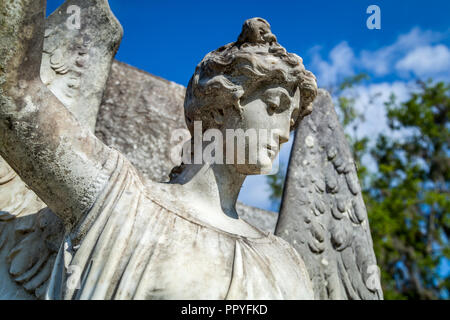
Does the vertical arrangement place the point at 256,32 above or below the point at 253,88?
above

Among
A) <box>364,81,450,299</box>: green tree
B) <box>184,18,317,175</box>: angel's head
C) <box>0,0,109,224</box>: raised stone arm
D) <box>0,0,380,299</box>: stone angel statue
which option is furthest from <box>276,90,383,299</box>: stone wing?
<box>364,81,450,299</box>: green tree

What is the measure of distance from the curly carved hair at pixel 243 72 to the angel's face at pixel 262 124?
0.04 meters

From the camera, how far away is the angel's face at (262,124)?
2.15m

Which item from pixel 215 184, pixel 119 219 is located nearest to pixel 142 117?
pixel 215 184

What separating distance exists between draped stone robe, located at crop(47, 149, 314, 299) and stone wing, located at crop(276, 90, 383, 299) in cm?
91

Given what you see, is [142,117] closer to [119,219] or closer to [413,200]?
[119,219]

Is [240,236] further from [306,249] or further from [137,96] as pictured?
[137,96]

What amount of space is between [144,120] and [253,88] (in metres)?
1.99

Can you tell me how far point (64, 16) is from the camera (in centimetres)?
290

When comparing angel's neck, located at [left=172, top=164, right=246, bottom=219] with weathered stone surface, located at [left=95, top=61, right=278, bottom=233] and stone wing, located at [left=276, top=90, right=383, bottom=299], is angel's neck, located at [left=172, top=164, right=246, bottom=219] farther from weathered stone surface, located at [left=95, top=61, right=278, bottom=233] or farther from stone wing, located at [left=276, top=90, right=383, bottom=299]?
weathered stone surface, located at [left=95, top=61, right=278, bottom=233]

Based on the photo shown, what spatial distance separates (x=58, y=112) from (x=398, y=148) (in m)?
14.0

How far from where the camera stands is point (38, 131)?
167 cm

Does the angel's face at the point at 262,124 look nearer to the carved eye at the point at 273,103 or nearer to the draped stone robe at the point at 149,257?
the carved eye at the point at 273,103

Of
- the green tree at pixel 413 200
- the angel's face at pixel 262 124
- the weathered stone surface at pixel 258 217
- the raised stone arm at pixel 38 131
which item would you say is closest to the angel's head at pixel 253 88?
the angel's face at pixel 262 124
